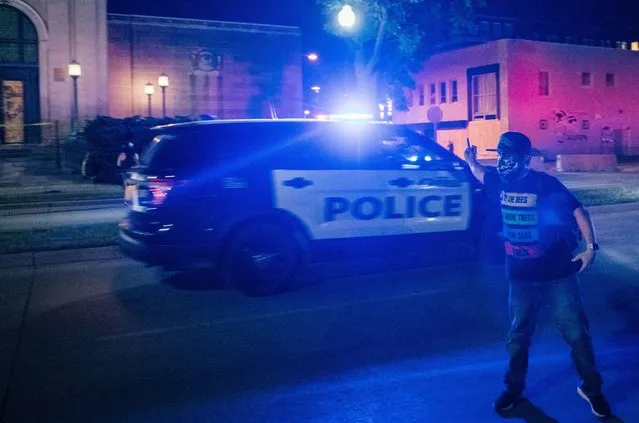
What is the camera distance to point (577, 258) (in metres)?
4.24

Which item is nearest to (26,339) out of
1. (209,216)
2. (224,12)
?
(209,216)

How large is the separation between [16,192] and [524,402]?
19029 millimetres

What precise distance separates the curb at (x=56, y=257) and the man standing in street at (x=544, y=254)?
6363 mm

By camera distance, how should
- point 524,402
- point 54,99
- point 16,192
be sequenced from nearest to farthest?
point 524,402 < point 16,192 < point 54,99

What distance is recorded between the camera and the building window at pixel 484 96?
4494 centimetres

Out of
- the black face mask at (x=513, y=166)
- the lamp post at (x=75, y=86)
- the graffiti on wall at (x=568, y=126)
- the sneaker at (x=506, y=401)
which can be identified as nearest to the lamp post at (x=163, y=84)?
the lamp post at (x=75, y=86)

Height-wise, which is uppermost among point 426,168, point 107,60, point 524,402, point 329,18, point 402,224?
point 329,18

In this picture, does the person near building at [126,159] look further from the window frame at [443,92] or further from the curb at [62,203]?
the window frame at [443,92]

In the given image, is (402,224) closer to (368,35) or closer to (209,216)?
(209,216)

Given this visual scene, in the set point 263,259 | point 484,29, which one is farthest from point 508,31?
point 263,259

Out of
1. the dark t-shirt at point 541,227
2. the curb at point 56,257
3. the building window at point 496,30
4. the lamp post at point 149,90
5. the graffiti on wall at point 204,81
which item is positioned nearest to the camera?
the dark t-shirt at point 541,227

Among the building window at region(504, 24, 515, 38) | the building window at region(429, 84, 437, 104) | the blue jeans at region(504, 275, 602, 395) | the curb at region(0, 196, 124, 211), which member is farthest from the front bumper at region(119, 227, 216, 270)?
the building window at region(504, 24, 515, 38)

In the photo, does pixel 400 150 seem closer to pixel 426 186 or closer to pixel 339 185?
pixel 426 186

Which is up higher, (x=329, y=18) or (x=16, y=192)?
(x=329, y=18)
